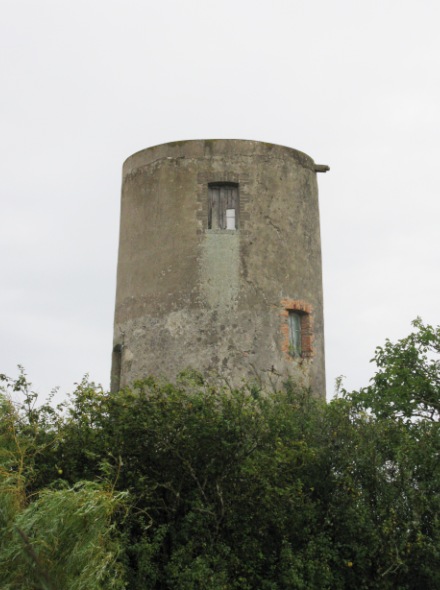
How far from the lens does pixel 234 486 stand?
14648 millimetres

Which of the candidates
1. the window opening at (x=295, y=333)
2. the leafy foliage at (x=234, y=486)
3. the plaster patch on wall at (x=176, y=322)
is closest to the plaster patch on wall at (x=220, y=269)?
the plaster patch on wall at (x=176, y=322)

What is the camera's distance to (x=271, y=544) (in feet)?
48.6

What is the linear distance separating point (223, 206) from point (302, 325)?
8.75ft

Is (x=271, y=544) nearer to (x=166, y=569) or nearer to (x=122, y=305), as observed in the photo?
(x=166, y=569)

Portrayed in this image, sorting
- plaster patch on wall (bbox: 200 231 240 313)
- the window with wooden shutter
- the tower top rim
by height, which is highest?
the tower top rim

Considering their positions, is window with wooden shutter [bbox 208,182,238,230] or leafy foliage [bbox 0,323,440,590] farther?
window with wooden shutter [bbox 208,182,238,230]

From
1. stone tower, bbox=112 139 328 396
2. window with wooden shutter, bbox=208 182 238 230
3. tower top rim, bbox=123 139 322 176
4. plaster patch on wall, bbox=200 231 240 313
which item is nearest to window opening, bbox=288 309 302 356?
stone tower, bbox=112 139 328 396

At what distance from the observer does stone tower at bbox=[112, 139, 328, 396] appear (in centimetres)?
1867

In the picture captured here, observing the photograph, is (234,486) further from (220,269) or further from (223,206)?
(223,206)

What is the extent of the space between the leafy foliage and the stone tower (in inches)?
112

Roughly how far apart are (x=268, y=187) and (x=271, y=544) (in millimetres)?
7423

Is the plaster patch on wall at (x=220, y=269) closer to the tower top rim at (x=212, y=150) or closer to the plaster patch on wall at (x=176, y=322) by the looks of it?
the plaster patch on wall at (x=176, y=322)

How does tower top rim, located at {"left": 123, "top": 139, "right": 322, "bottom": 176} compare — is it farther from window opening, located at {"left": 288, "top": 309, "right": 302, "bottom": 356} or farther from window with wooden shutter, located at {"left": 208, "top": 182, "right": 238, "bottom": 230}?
window opening, located at {"left": 288, "top": 309, "right": 302, "bottom": 356}

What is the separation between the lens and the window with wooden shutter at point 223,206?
63.8 feet
